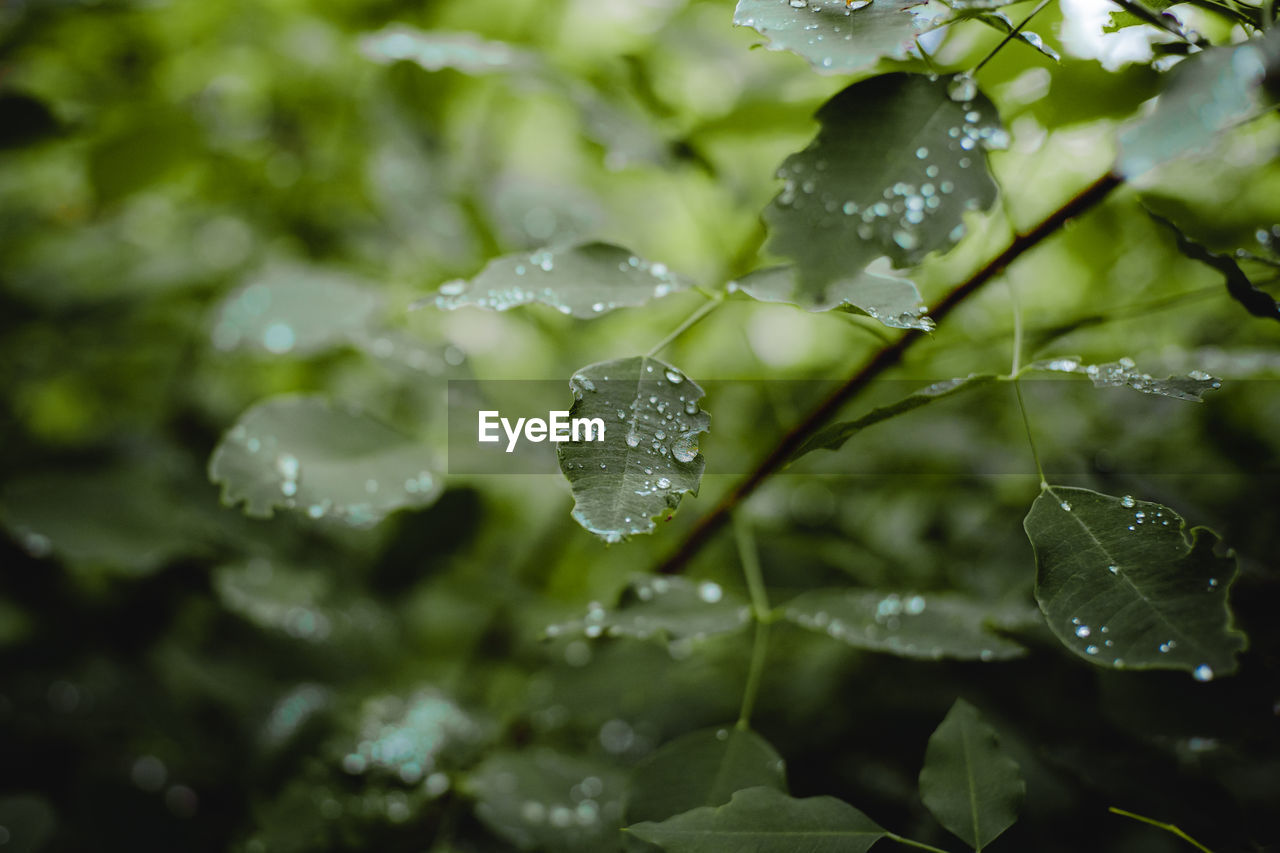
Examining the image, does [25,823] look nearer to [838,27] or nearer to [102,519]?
[102,519]

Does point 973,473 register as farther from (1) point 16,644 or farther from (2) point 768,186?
(1) point 16,644

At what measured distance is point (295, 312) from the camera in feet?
2.96

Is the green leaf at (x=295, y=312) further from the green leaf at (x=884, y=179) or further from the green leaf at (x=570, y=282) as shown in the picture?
the green leaf at (x=884, y=179)

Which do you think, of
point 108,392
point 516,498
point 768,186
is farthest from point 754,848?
point 108,392

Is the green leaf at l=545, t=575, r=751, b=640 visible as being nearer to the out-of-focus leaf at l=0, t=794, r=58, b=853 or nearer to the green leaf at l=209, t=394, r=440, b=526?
the green leaf at l=209, t=394, r=440, b=526

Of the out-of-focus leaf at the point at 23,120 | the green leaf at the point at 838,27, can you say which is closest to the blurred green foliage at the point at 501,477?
the out-of-focus leaf at the point at 23,120

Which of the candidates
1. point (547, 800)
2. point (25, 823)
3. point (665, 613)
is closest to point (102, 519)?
point (25, 823)

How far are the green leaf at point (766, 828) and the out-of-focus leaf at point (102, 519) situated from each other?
794 millimetres

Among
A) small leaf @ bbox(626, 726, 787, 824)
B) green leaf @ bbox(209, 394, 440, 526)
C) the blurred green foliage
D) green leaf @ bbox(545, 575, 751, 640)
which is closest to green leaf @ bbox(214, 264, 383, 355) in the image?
the blurred green foliage

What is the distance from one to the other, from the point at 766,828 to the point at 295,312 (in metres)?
0.80

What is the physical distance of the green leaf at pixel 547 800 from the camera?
2.42ft

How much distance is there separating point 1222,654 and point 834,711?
646 mm

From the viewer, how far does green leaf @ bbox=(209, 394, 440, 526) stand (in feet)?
2.04

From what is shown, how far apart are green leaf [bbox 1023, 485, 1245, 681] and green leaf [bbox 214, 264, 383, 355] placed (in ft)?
2.47
